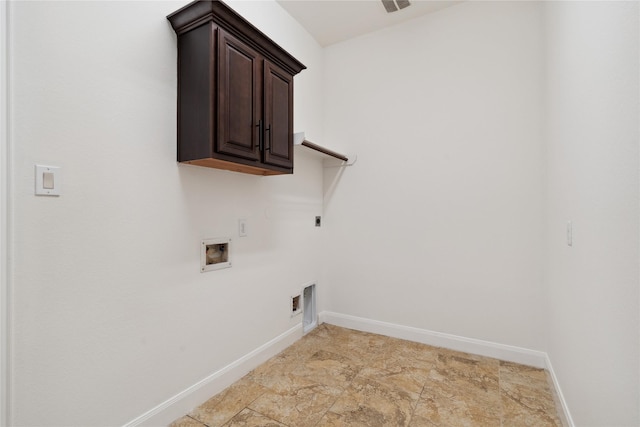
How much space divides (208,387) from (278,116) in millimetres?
1756

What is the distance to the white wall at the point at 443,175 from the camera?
2256 mm

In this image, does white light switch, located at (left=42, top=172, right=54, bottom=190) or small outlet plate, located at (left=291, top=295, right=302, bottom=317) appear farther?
small outlet plate, located at (left=291, top=295, right=302, bottom=317)

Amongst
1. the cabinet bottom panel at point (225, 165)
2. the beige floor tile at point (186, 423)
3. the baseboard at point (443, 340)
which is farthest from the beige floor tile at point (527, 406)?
the cabinet bottom panel at point (225, 165)

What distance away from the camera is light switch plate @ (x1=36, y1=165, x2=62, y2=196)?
3.75ft

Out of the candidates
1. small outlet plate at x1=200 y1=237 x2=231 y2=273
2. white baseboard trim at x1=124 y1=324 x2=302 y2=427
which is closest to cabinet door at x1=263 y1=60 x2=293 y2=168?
small outlet plate at x1=200 y1=237 x2=231 y2=273

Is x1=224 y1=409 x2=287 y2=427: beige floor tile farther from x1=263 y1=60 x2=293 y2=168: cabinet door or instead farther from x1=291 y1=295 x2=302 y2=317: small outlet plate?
x1=263 y1=60 x2=293 y2=168: cabinet door

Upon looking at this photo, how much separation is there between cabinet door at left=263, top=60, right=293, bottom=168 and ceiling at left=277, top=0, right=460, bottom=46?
894 mm

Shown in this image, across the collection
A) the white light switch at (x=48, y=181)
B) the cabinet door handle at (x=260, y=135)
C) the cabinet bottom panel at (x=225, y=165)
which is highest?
the cabinet door handle at (x=260, y=135)

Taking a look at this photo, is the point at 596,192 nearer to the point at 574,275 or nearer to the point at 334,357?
the point at 574,275

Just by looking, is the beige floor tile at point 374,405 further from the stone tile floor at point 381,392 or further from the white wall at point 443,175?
the white wall at point 443,175

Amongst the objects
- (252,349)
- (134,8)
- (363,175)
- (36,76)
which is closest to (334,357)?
(252,349)

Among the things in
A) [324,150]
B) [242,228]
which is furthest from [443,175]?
[242,228]

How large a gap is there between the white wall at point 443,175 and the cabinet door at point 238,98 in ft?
4.50

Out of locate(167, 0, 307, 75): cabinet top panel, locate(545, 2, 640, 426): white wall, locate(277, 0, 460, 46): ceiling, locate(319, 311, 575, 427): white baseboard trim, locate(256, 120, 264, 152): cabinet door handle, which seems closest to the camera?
locate(545, 2, 640, 426): white wall
